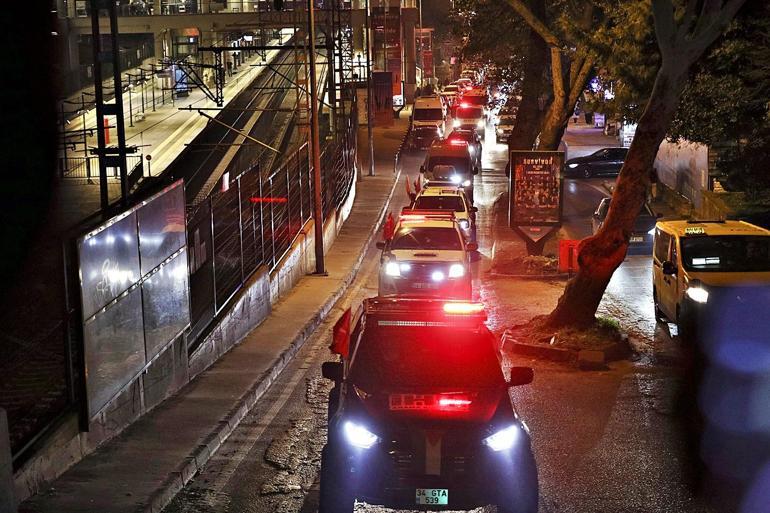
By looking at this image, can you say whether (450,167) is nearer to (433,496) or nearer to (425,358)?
(425,358)

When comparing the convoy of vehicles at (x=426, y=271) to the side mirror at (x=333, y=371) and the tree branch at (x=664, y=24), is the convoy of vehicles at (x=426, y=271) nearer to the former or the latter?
the tree branch at (x=664, y=24)

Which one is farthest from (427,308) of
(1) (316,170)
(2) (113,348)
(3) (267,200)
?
(1) (316,170)

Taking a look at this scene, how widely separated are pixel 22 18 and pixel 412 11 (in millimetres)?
62357

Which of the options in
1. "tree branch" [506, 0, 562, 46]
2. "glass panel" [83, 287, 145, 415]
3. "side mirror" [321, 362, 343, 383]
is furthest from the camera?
"tree branch" [506, 0, 562, 46]

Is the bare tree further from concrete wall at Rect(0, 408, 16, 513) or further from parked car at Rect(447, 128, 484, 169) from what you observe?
parked car at Rect(447, 128, 484, 169)

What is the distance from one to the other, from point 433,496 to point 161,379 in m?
5.89

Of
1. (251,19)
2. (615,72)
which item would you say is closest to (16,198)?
(615,72)

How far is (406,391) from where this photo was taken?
9.12 metres

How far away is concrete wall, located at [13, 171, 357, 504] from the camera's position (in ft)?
32.9

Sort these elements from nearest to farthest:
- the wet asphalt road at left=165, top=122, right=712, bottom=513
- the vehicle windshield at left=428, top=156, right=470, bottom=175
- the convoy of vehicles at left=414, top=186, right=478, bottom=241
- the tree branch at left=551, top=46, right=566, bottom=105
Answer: the wet asphalt road at left=165, top=122, right=712, bottom=513, the tree branch at left=551, top=46, right=566, bottom=105, the convoy of vehicles at left=414, top=186, right=478, bottom=241, the vehicle windshield at left=428, top=156, right=470, bottom=175

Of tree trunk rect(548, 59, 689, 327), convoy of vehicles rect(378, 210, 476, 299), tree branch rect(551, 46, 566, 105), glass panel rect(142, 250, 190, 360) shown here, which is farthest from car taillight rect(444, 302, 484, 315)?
tree branch rect(551, 46, 566, 105)

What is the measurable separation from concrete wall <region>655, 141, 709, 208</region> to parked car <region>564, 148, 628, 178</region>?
4.28 m

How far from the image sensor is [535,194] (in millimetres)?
27734

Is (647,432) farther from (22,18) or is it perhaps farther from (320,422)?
(22,18)
